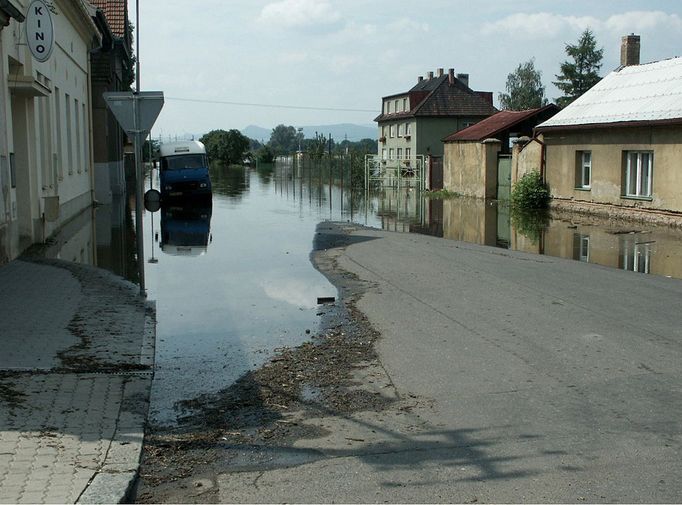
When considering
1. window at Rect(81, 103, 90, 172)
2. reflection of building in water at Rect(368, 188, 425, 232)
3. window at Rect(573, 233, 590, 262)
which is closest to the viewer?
window at Rect(573, 233, 590, 262)

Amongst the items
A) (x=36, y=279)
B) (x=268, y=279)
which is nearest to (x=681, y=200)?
(x=268, y=279)

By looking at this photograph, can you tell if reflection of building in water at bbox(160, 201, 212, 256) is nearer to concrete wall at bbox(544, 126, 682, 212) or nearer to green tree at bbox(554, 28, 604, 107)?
concrete wall at bbox(544, 126, 682, 212)

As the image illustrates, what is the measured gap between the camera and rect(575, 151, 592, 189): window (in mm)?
29953

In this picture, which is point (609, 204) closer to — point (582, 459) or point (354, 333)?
point (354, 333)

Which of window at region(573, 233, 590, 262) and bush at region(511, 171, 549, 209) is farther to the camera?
bush at region(511, 171, 549, 209)

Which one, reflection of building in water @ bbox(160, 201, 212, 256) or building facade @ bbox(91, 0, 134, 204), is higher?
building facade @ bbox(91, 0, 134, 204)

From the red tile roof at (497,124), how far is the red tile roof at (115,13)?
1733 centimetres

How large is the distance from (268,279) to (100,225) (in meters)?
11.5

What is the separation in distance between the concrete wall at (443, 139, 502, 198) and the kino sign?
2363cm

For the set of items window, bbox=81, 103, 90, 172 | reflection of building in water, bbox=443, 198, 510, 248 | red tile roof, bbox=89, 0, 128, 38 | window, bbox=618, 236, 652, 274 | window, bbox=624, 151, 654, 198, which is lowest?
window, bbox=618, 236, 652, 274

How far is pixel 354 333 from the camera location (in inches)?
380

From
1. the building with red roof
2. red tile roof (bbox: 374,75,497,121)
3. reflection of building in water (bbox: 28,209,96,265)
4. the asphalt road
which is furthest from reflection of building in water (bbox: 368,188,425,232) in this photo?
red tile roof (bbox: 374,75,497,121)

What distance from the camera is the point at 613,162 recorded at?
27.6 metres

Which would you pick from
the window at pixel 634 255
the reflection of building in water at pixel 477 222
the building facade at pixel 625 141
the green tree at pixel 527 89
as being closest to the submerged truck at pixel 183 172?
the reflection of building in water at pixel 477 222
